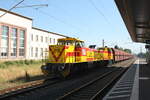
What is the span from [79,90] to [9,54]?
2935 cm

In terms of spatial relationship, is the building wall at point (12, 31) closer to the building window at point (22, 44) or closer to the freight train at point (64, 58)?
the building window at point (22, 44)

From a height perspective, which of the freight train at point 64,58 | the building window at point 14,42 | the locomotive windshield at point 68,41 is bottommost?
the freight train at point 64,58

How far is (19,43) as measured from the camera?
42.4 meters

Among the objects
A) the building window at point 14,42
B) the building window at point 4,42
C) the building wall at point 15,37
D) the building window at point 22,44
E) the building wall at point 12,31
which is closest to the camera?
the building window at point 4,42

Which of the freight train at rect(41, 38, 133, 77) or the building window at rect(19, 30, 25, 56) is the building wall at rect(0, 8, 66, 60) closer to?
the building window at rect(19, 30, 25, 56)

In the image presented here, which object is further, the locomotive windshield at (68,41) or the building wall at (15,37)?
the building wall at (15,37)

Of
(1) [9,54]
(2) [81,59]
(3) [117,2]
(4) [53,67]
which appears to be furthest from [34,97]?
(1) [9,54]

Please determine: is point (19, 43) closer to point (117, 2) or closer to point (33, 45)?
point (33, 45)

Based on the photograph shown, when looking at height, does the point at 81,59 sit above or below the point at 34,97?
above

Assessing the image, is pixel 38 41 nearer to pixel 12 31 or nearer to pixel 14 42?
pixel 14 42

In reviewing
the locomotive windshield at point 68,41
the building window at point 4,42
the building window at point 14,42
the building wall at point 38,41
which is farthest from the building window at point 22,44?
the locomotive windshield at point 68,41

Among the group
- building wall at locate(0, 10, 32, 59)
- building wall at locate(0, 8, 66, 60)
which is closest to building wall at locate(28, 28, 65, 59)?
building wall at locate(0, 8, 66, 60)

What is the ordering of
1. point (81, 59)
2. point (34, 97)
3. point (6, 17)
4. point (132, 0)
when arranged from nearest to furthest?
point (34, 97)
point (132, 0)
point (81, 59)
point (6, 17)

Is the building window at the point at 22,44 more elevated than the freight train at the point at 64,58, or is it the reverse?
the building window at the point at 22,44
